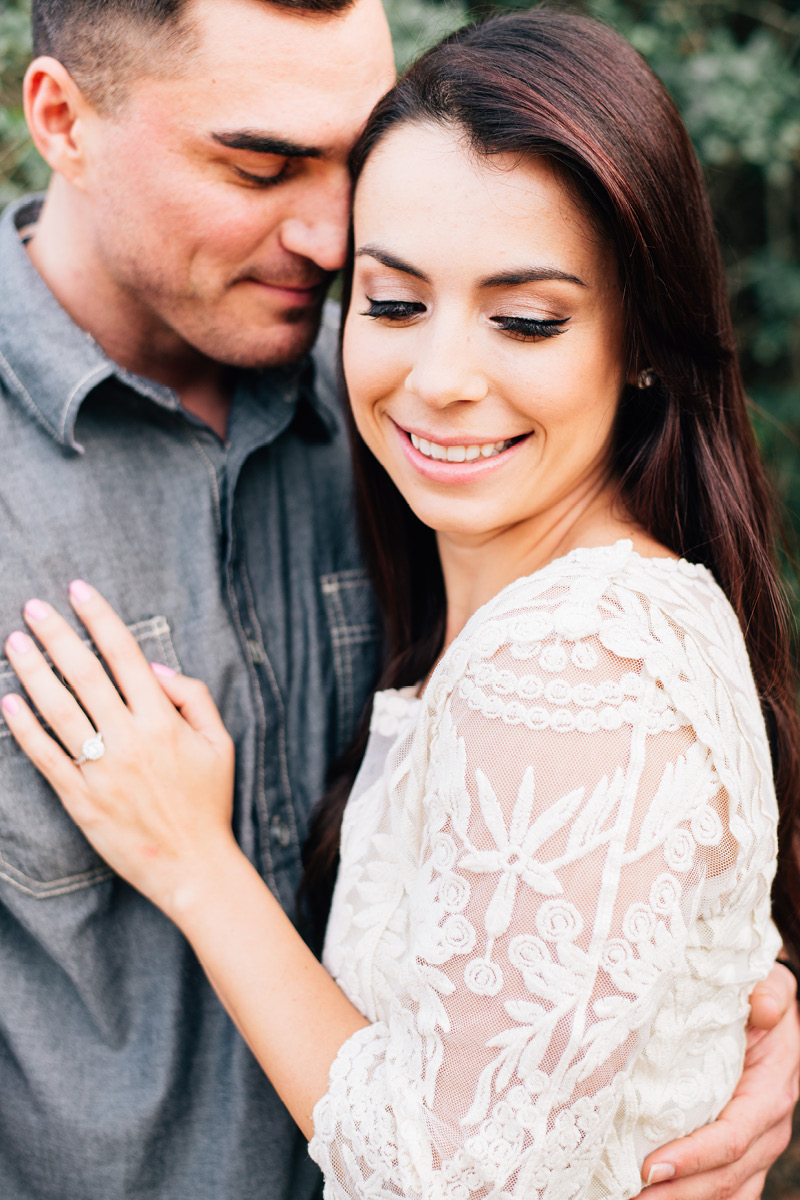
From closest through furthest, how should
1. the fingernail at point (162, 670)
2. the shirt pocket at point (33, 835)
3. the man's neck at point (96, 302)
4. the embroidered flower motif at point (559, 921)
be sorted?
the embroidered flower motif at point (559, 921)
the shirt pocket at point (33, 835)
the fingernail at point (162, 670)
the man's neck at point (96, 302)

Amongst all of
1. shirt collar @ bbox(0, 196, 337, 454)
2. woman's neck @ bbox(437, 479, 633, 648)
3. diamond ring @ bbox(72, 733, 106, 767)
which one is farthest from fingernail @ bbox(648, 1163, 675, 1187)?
shirt collar @ bbox(0, 196, 337, 454)

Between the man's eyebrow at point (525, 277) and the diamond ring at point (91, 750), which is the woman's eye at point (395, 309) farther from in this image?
the diamond ring at point (91, 750)

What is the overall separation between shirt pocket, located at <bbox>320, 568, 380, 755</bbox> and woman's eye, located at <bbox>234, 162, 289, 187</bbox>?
0.81 m

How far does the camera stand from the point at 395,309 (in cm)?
156

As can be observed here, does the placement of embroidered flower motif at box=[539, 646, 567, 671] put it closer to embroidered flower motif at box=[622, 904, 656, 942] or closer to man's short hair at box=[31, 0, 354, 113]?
embroidered flower motif at box=[622, 904, 656, 942]

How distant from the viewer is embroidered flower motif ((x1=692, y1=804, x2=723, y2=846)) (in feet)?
3.86

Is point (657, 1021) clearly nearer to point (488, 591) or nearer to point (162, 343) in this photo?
point (488, 591)

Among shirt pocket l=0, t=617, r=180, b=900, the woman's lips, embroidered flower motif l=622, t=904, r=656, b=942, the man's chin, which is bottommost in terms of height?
shirt pocket l=0, t=617, r=180, b=900

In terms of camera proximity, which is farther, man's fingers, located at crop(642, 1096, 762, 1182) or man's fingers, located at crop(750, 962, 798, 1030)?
man's fingers, located at crop(750, 962, 798, 1030)

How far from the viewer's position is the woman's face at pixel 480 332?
54.9 inches

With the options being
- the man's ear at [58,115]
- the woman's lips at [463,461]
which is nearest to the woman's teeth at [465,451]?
the woman's lips at [463,461]

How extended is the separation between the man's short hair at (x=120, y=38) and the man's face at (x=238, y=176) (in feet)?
0.07

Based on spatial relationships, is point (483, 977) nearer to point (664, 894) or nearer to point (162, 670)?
point (664, 894)

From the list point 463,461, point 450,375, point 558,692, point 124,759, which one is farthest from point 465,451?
point 124,759
